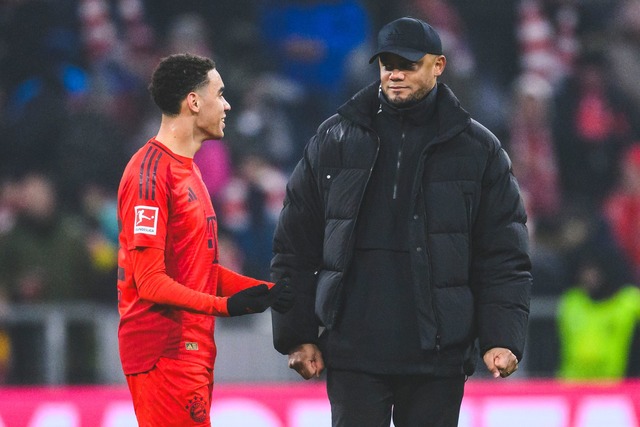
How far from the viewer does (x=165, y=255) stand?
13.9 feet

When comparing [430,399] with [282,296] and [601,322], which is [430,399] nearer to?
[282,296]

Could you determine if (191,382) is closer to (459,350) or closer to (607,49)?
(459,350)

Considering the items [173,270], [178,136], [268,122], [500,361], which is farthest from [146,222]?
[268,122]

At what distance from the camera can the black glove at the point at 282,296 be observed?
428 centimetres

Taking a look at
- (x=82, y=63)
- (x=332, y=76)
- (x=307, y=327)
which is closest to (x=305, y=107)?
(x=332, y=76)

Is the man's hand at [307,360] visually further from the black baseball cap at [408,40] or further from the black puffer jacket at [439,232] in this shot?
the black baseball cap at [408,40]

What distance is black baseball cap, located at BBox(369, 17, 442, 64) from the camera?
4293 mm

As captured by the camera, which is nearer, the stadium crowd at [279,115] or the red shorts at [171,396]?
the red shorts at [171,396]

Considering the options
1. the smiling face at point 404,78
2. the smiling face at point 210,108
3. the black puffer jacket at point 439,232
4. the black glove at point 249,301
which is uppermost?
the smiling face at point 404,78

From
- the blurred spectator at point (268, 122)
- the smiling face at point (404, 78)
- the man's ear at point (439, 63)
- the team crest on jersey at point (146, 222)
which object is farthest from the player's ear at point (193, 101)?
the blurred spectator at point (268, 122)

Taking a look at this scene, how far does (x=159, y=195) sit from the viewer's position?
13.6 ft

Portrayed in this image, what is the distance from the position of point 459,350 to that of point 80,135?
6298 millimetres

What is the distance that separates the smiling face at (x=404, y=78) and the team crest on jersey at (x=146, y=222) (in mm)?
894

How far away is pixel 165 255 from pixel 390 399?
2.95 ft
